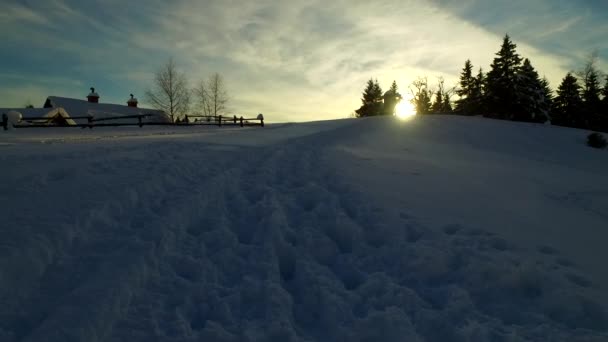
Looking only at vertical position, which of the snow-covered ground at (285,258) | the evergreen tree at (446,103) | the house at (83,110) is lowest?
the snow-covered ground at (285,258)

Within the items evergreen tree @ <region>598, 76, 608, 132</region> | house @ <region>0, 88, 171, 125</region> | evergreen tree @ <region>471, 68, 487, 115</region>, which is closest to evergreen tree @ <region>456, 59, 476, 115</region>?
evergreen tree @ <region>471, 68, 487, 115</region>

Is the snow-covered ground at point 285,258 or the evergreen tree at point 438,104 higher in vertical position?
the evergreen tree at point 438,104

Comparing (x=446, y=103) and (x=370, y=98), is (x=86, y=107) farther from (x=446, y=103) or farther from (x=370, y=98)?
(x=446, y=103)

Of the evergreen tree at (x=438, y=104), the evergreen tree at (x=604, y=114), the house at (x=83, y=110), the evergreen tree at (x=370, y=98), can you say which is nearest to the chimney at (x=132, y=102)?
the house at (x=83, y=110)

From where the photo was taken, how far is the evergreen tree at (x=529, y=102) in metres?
37.1

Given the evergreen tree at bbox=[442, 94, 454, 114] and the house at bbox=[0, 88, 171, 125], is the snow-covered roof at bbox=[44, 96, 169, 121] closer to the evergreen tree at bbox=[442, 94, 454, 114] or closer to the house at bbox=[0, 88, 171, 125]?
the house at bbox=[0, 88, 171, 125]

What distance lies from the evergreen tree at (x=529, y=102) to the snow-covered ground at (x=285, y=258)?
118 feet

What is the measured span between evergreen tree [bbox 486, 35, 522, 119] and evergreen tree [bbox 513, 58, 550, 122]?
16.6 inches

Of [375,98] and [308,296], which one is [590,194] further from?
[375,98]

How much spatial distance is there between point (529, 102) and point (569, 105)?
8233 millimetres

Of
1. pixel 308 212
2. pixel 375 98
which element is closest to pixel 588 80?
pixel 375 98

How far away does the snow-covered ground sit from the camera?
3080 mm

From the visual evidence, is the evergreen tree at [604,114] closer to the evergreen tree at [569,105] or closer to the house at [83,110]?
the evergreen tree at [569,105]

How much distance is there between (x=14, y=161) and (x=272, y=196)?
565 centimetres
